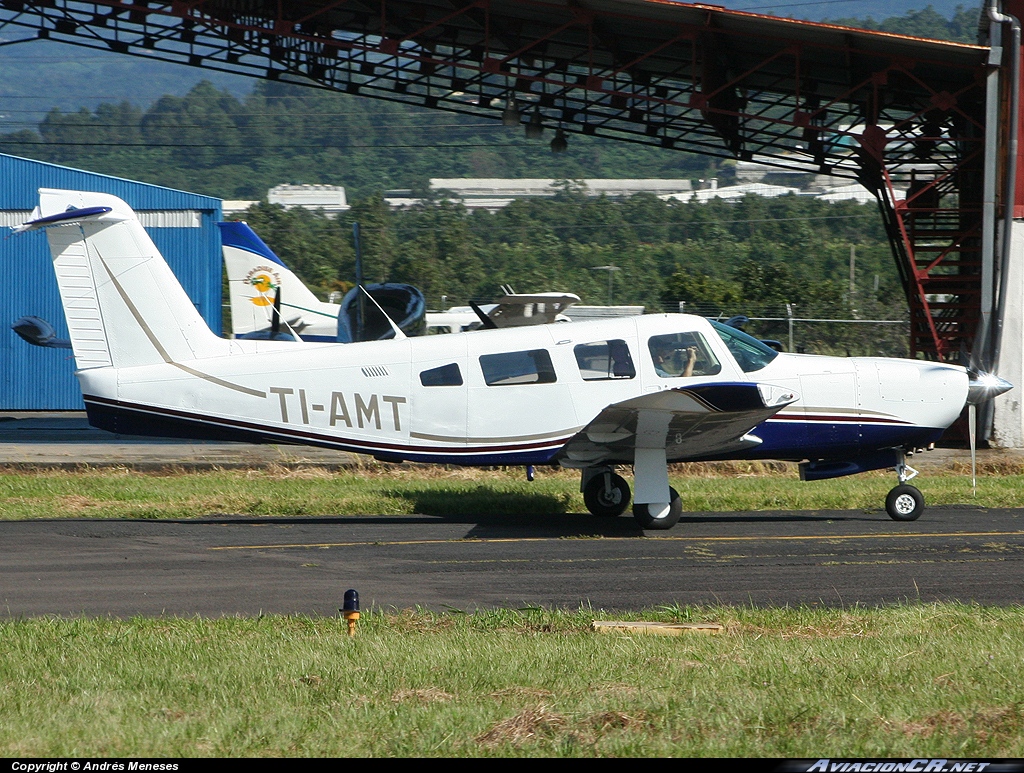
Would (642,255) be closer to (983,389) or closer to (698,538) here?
(983,389)

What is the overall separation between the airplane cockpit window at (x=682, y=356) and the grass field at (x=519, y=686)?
4.89m

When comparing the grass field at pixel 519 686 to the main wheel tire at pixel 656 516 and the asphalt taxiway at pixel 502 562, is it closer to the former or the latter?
the asphalt taxiway at pixel 502 562

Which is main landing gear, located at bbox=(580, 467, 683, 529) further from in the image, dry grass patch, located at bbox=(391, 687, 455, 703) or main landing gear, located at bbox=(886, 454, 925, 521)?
dry grass patch, located at bbox=(391, 687, 455, 703)

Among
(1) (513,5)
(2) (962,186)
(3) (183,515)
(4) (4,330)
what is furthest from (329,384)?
(4) (4,330)

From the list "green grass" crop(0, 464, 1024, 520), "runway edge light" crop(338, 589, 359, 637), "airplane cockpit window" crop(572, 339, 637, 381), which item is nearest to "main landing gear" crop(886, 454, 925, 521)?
"green grass" crop(0, 464, 1024, 520)

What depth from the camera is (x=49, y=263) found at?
29094 millimetres

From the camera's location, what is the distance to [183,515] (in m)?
12.9

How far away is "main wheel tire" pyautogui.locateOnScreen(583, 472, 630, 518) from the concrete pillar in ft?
34.2

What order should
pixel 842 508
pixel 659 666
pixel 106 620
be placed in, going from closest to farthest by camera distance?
pixel 659 666
pixel 106 620
pixel 842 508

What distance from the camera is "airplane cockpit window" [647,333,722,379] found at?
12234 mm

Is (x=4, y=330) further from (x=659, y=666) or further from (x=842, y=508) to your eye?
(x=659, y=666)

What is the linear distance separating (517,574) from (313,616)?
231cm

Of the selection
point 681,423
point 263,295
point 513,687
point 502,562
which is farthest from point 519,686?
point 263,295

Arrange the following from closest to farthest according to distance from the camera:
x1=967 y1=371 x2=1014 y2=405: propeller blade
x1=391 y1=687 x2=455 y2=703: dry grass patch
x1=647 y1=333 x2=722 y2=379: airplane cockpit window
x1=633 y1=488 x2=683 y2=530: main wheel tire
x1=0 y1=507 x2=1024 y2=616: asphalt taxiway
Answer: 1. x1=391 y1=687 x2=455 y2=703: dry grass patch
2. x1=0 y1=507 x2=1024 y2=616: asphalt taxiway
3. x1=633 y1=488 x2=683 y2=530: main wheel tire
4. x1=647 y1=333 x2=722 y2=379: airplane cockpit window
5. x1=967 y1=371 x2=1014 y2=405: propeller blade
